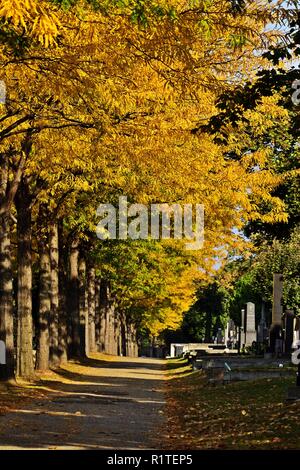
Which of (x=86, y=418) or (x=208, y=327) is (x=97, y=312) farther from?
(x=208, y=327)

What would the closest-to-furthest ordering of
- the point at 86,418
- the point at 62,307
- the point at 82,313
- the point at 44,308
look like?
the point at 86,418
the point at 44,308
the point at 62,307
the point at 82,313

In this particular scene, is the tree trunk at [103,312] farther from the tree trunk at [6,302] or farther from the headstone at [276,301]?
the tree trunk at [6,302]

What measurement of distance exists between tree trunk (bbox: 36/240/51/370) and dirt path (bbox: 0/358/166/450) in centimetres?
150

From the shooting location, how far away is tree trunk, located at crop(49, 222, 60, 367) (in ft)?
112

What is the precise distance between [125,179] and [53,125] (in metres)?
6.46

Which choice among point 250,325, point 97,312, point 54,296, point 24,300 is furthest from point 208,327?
point 24,300

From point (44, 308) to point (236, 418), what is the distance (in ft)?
50.2

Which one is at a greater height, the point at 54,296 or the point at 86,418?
the point at 54,296

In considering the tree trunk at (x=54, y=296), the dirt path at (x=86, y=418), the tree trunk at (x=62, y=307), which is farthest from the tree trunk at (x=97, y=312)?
the dirt path at (x=86, y=418)

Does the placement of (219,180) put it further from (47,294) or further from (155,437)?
(155,437)

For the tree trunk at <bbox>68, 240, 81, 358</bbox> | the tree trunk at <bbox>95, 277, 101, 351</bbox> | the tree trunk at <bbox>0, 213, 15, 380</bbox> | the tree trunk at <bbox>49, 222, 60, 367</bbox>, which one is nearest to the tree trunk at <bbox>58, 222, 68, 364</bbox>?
the tree trunk at <bbox>68, 240, 81, 358</bbox>

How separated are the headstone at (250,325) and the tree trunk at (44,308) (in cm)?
2741

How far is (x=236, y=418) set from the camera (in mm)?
18125

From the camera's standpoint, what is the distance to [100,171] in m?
27.7
